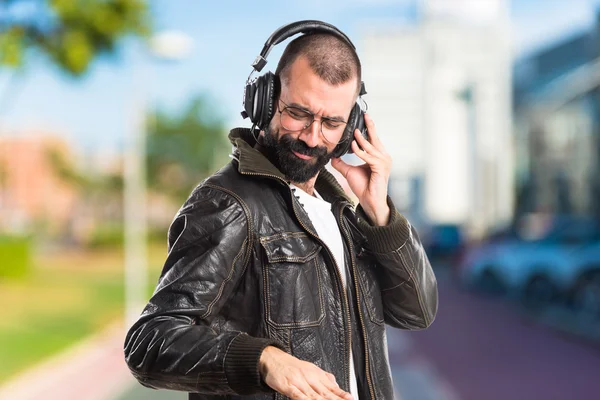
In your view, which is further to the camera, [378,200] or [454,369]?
[454,369]

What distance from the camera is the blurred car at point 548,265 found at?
47.2ft

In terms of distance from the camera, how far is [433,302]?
2201 mm

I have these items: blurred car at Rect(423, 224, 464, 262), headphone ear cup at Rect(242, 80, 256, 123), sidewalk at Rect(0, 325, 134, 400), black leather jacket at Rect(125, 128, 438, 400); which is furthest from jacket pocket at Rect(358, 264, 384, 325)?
blurred car at Rect(423, 224, 464, 262)

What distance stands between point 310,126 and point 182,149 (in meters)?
63.9

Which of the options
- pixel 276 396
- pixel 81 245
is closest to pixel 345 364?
pixel 276 396

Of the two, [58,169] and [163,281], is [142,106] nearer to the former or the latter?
[163,281]

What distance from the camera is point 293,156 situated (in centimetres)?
198

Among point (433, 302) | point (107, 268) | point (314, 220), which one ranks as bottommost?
point (107, 268)

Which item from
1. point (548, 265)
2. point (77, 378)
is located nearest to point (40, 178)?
point (548, 265)

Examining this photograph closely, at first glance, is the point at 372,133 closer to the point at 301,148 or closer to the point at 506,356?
the point at 301,148

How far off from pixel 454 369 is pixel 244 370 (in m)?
10.0

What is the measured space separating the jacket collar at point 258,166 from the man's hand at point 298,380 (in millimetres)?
439

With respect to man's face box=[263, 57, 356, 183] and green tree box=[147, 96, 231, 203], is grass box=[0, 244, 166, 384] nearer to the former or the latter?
man's face box=[263, 57, 356, 183]

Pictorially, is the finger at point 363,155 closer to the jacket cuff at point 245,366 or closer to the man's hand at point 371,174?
the man's hand at point 371,174
